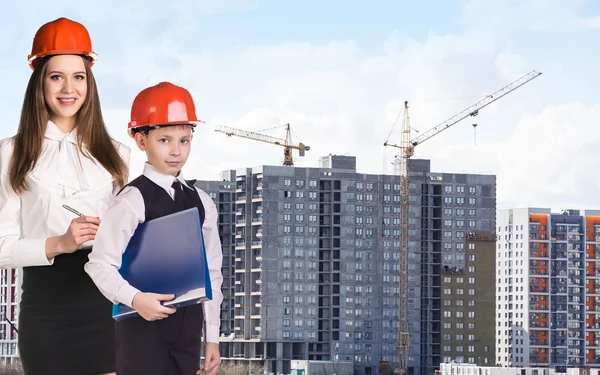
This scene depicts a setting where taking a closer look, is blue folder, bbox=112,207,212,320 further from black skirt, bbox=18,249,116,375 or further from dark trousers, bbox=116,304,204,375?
black skirt, bbox=18,249,116,375

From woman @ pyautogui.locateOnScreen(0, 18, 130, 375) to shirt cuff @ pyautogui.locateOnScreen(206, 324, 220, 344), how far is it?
0.24m

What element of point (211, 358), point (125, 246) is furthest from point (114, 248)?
point (211, 358)

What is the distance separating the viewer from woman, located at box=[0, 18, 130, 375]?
2896 mm

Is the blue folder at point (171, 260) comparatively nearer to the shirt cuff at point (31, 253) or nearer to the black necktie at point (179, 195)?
the black necktie at point (179, 195)

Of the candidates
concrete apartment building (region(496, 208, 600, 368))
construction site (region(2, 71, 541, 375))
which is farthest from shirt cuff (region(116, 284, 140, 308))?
concrete apartment building (region(496, 208, 600, 368))

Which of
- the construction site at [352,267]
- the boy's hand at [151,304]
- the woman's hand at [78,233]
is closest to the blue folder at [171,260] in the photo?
the boy's hand at [151,304]

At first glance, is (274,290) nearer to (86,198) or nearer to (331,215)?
(331,215)

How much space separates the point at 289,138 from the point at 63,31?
13157 centimetres

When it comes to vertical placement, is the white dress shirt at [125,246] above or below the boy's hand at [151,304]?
above

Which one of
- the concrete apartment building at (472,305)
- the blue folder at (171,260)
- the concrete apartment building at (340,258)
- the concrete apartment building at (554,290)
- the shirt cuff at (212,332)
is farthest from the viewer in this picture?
the concrete apartment building at (554,290)

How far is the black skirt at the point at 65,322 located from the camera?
2.89 m

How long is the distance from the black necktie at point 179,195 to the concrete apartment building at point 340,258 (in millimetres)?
101409

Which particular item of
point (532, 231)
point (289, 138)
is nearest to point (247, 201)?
point (289, 138)

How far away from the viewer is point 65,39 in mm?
2889
